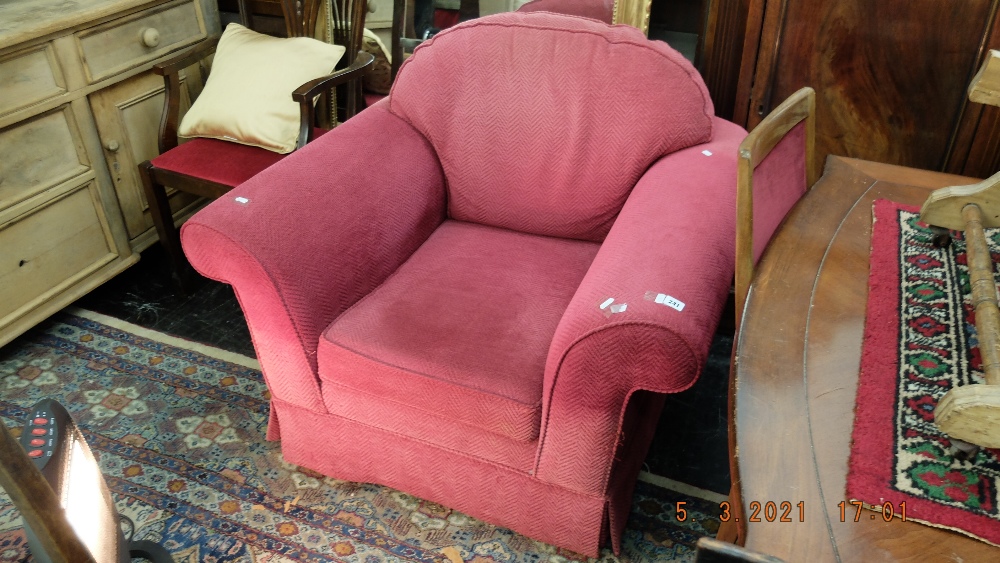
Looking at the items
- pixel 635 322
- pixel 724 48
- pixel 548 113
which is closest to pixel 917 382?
pixel 635 322

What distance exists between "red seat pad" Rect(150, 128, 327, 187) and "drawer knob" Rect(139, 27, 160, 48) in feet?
1.01

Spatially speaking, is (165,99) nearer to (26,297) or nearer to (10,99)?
(10,99)

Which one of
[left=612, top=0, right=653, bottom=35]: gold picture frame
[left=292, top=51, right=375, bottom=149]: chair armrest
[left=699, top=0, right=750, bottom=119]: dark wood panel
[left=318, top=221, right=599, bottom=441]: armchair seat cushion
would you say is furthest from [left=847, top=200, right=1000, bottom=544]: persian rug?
[left=292, top=51, right=375, bottom=149]: chair armrest

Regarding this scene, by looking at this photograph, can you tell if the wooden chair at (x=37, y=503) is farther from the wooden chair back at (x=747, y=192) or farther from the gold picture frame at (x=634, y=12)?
the gold picture frame at (x=634, y=12)

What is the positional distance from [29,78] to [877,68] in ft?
6.60

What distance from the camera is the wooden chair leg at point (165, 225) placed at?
2.07m

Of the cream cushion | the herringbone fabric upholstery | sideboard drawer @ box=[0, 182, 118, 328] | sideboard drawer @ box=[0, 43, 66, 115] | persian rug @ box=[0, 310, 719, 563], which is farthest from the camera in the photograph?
the cream cushion

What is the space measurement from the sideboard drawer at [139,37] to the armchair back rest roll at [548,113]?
897mm

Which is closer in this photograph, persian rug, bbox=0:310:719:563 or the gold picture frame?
persian rug, bbox=0:310:719:563

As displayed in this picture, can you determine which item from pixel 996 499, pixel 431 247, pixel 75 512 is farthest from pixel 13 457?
pixel 996 499

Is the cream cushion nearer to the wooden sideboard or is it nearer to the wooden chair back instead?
the wooden sideboard

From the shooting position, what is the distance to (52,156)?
1.94 metres

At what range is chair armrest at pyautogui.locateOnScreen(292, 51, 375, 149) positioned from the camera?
1933 millimetres

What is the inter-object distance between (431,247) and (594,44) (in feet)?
1.87
